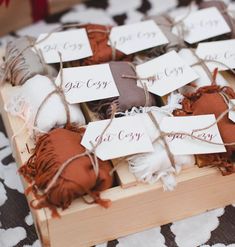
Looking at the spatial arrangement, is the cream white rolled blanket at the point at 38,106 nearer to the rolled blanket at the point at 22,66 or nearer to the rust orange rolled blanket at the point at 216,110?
the rolled blanket at the point at 22,66

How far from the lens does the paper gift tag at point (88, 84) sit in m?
0.77

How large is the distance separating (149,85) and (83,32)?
0.61ft

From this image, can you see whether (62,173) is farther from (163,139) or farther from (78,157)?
(163,139)

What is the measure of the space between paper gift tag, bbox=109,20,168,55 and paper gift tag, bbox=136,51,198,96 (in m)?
0.05

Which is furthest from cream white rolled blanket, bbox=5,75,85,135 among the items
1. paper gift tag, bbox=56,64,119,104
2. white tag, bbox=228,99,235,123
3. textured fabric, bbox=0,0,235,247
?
white tag, bbox=228,99,235,123

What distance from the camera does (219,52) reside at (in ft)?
2.86

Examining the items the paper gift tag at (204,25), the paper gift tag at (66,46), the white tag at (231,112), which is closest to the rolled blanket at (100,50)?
the paper gift tag at (66,46)

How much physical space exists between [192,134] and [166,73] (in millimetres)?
150

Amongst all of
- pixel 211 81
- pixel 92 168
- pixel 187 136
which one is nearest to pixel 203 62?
pixel 211 81

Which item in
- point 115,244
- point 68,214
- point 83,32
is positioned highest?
point 83,32

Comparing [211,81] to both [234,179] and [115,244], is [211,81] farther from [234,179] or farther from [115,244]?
[115,244]

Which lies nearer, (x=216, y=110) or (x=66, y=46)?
(x=216, y=110)

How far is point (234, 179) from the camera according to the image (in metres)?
0.74

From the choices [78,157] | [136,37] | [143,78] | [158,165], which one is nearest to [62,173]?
[78,157]
